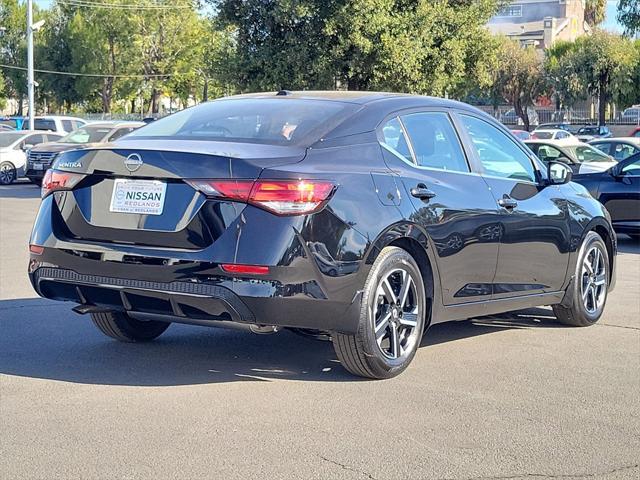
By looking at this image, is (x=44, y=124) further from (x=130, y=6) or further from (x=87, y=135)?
(x=130, y=6)

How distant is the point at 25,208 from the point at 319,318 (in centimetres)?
1522

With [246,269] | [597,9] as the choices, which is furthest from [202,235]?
[597,9]

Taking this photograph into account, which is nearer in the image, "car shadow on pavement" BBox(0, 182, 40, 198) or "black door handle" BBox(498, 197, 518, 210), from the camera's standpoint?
"black door handle" BBox(498, 197, 518, 210)

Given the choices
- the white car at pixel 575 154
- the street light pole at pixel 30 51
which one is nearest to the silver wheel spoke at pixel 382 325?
the white car at pixel 575 154

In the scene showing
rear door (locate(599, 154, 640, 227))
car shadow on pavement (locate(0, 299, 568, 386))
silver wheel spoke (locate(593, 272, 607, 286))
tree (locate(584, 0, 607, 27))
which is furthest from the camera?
tree (locate(584, 0, 607, 27))

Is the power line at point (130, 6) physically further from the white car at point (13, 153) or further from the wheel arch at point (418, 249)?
the wheel arch at point (418, 249)

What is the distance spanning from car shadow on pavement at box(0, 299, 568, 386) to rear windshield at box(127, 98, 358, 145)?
1.41 metres

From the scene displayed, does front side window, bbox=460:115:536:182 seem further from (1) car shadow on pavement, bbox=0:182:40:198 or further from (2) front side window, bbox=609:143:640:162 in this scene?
(1) car shadow on pavement, bbox=0:182:40:198

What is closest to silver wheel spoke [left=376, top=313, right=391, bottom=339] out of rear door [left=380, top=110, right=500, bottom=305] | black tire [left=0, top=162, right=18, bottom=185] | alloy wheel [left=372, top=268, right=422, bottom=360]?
alloy wheel [left=372, top=268, right=422, bottom=360]

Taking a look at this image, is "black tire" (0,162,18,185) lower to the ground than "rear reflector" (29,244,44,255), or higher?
lower

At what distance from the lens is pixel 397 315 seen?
232 inches

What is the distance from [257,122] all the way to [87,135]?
1981cm

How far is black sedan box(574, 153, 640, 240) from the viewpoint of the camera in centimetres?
1366

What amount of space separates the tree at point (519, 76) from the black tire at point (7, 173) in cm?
4343
